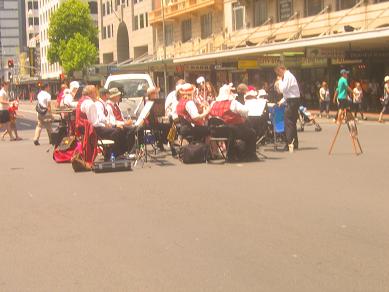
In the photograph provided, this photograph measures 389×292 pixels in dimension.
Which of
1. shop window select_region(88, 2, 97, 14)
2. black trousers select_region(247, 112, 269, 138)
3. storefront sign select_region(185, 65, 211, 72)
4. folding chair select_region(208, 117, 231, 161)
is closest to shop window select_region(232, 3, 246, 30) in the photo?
storefront sign select_region(185, 65, 211, 72)

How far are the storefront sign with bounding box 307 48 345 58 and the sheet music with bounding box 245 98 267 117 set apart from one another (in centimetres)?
1858

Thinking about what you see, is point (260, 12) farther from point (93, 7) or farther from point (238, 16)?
point (93, 7)

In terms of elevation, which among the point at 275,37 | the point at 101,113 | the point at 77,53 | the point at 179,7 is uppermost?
the point at 179,7

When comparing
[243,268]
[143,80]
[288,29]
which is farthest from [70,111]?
[288,29]

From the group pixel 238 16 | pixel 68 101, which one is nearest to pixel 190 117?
pixel 68 101

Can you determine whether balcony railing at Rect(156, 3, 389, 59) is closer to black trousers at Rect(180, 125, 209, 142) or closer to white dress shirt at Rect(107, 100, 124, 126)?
black trousers at Rect(180, 125, 209, 142)

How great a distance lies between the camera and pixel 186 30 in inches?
2375

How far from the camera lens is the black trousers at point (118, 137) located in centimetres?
1338

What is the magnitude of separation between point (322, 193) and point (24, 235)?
13.7 ft

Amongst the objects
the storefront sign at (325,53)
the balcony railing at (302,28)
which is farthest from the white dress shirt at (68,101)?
the storefront sign at (325,53)

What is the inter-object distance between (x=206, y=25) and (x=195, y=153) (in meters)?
43.3

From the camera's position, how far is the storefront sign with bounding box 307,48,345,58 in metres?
33.5

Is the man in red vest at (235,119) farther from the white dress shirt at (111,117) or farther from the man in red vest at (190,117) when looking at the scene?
the white dress shirt at (111,117)

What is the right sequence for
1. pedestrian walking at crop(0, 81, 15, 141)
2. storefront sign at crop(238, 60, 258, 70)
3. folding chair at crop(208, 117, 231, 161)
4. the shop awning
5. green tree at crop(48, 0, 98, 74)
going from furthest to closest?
green tree at crop(48, 0, 98, 74) < storefront sign at crop(238, 60, 258, 70) < the shop awning < pedestrian walking at crop(0, 81, 15, 141) < folding chair at crop(208, 117, 231, 161)
